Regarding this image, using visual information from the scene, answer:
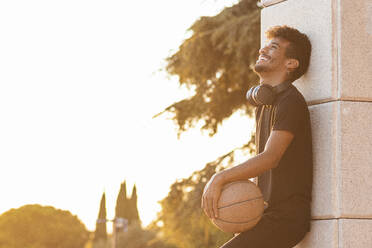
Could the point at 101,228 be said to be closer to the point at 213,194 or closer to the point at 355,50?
Result: the point at 355,50

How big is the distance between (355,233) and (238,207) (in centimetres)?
86

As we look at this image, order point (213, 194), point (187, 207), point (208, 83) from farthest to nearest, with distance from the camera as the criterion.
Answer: point (208, 83), point (187, 207), point (213, 194)

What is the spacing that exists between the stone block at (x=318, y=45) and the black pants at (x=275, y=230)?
86cm

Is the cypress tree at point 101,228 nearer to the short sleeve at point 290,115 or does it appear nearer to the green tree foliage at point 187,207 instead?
the green tree foliage at point 187,207

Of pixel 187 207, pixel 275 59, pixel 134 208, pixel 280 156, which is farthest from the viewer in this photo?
pixel 134 208

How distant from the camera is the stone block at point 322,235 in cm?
510

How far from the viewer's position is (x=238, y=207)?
4.86 m

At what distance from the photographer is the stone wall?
16.9 feet

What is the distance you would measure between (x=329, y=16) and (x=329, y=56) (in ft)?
0.97

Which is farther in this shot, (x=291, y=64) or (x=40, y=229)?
(x=40, y=229)

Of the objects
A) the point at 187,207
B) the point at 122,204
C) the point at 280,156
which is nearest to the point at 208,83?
the point at 187,207

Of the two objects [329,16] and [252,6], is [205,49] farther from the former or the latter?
[329,16]

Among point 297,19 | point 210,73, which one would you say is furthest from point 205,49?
point 297,19

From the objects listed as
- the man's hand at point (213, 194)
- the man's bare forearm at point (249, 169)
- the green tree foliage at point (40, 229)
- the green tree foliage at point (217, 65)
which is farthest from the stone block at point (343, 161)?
the green tree foliage at point (40, 229)
